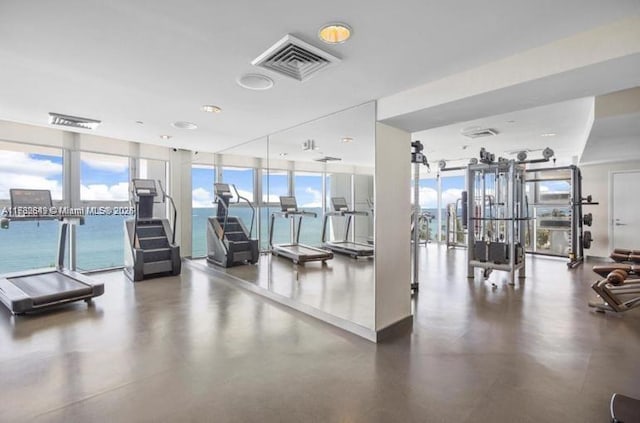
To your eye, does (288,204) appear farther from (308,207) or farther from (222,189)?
(222,189)

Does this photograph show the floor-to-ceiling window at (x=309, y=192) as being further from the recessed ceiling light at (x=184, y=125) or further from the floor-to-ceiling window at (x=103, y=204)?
the floor-to-ceiling window at (x=103, y=204)

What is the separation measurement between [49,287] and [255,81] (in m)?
3.99

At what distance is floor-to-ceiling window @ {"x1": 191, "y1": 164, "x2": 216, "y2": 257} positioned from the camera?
7164mm

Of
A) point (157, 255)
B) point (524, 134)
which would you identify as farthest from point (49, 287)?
point (524, 134)

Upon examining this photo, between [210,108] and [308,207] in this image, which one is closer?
[210,108]

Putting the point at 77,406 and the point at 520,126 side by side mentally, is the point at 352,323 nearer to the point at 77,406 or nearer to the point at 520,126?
the point at 77,406

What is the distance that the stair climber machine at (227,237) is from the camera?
6.48 meters

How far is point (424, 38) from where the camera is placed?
211 centimetres

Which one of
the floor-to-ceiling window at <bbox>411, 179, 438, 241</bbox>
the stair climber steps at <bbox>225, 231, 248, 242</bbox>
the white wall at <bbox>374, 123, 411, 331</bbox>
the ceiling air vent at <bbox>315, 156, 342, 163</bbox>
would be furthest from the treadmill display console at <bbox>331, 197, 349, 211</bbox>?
A: the floor-to-ceiling window at <bbox>411, 179, 438, 241</bbox>

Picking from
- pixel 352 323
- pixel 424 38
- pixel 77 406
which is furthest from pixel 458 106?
pixel 77 406

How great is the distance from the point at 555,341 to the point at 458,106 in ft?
8.31

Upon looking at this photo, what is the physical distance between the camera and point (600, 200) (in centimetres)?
785

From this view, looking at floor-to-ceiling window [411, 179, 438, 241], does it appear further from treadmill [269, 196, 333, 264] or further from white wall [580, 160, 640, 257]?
treadmill [269, 196, 333, 264]

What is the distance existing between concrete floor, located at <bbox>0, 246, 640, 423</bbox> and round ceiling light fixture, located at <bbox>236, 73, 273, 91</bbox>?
8.23 ft
